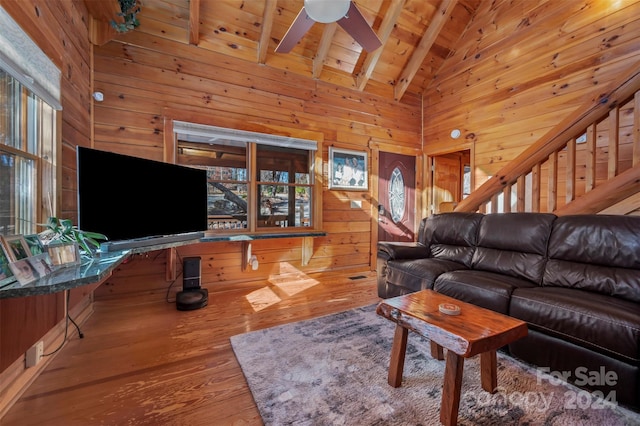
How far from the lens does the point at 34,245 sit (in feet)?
4.36

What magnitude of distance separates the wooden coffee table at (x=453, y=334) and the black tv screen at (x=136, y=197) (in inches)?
80.8

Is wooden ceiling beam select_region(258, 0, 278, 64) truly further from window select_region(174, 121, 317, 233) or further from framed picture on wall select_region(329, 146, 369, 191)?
framed picture on wall select_region(329, 146, 369, 191)

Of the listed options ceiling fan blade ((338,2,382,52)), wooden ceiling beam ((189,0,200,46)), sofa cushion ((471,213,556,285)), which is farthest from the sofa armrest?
wooden ceiling beam ((189,0,200,46))

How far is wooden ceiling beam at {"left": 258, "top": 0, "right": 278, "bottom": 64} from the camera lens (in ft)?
10.5

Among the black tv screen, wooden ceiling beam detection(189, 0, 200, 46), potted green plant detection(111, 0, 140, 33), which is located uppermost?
wooden ceiling beam detection(189, 0, 200, 46)

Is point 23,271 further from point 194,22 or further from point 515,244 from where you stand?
point 515,244

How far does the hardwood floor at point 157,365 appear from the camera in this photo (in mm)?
1422

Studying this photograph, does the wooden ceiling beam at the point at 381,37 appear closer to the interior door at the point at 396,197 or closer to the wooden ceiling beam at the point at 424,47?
the wooden ceiling beam at the point at 424,47

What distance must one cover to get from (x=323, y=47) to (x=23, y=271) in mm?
3871

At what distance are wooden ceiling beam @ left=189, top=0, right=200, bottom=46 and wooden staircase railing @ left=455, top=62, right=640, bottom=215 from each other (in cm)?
367

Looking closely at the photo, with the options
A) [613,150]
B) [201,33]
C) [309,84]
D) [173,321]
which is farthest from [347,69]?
[173,321]

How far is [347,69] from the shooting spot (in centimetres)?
434

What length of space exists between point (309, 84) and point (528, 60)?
2.97 meters

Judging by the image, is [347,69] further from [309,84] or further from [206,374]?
[206,374]
